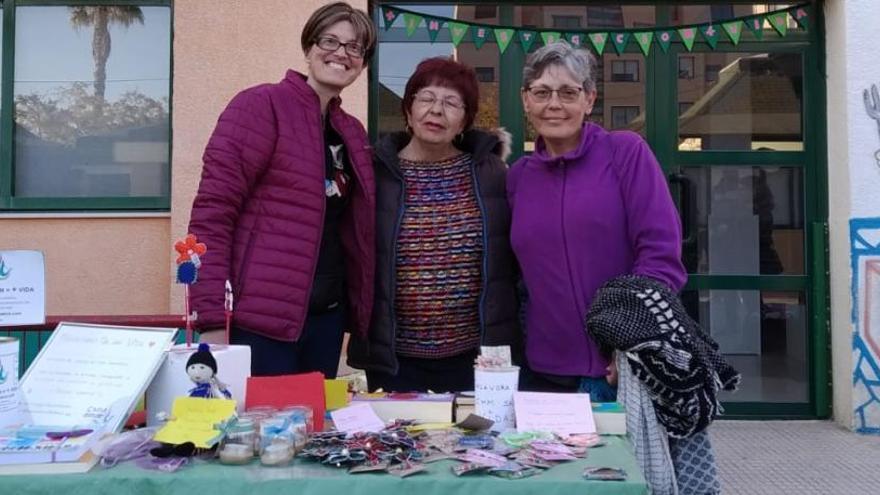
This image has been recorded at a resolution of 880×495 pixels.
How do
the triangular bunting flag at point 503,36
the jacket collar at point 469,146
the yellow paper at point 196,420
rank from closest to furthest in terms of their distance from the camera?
the yellow paper at point 196,420, the jacket collar at point 469,146, the triangular bunting flag at point 503,36

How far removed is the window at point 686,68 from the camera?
17.1ft

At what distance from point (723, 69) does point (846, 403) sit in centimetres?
236

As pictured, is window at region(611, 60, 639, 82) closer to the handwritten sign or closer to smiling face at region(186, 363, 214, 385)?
the handwritten sign

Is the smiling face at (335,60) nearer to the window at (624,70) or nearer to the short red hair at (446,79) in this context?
the short red hair at (446,79)

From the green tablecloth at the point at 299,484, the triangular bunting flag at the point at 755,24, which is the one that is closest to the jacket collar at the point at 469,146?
the green tablecloth at the point at 299,484

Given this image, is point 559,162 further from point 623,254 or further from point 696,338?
point 696,338

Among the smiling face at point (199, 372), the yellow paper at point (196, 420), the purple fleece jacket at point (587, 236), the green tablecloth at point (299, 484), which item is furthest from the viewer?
the purple fleece jacket at point (587, 236)

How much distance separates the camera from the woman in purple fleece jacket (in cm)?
212

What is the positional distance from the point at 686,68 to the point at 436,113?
3.34m

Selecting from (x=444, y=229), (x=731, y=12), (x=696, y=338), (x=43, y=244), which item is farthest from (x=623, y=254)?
(x=43, y=244)

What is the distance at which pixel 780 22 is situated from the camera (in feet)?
16.9

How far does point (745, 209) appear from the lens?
5.26 m

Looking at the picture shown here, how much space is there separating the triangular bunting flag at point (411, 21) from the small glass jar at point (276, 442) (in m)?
3.93

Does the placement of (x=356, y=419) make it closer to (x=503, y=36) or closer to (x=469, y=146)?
(x=469, y=146)
